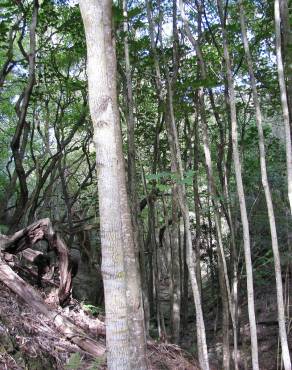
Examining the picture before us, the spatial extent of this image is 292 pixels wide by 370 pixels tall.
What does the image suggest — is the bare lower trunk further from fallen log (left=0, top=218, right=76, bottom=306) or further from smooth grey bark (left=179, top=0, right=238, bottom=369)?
smooth grey bark (left=179, top=0, right=238, bottom=369)

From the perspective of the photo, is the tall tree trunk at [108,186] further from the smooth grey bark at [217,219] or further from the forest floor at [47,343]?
the smooth grey bark at [217,219]

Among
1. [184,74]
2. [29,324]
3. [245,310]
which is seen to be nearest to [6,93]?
[184,74]

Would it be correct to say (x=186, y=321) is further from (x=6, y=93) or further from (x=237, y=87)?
(x=6, y=93)

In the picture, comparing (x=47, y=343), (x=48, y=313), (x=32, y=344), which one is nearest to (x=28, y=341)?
(x=32, y=344)

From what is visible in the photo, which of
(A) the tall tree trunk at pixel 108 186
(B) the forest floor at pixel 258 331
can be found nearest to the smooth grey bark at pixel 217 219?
(B) the forest floor at pixel 258 331

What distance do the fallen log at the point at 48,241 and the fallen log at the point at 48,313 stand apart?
1.51 feet

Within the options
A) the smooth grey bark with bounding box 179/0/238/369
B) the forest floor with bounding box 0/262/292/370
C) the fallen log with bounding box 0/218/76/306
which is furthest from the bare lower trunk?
the smooth grey bark with bounding box 179/0/238/369

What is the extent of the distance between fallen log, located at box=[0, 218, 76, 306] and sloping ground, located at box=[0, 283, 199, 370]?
47cm

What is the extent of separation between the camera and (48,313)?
474cm

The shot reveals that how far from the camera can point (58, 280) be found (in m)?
5.94

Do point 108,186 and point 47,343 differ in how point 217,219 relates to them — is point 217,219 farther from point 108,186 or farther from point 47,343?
point 108,186

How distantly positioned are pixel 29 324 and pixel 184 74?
19.6ft

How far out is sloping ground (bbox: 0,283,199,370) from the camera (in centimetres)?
370

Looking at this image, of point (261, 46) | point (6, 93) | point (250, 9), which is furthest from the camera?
point (6, 93)
